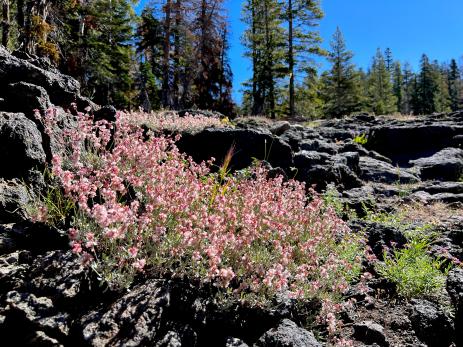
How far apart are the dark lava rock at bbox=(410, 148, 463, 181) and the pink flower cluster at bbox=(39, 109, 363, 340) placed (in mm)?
7235

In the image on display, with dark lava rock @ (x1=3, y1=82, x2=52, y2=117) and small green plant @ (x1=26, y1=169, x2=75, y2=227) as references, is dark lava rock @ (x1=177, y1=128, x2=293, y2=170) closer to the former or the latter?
dark lava rock @ (x1=3, y1=82, x2=52, y2=117)

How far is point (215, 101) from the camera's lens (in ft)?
113

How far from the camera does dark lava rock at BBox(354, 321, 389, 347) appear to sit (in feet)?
12.0

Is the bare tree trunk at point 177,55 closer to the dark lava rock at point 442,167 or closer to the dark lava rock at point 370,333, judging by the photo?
the dark lava rock at point 442,167

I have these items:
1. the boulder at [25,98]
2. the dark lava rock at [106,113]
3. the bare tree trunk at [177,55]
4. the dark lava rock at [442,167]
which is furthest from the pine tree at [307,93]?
the boulder at [25,98]

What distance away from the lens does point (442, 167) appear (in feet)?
36.2

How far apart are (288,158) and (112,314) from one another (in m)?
6.61

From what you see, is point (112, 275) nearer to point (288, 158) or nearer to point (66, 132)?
point (66, 132)

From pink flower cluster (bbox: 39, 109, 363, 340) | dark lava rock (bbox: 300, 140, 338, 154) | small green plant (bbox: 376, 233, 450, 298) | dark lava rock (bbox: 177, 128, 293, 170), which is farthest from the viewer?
dark lava rock (bbox: 300, 140, 338, 154)

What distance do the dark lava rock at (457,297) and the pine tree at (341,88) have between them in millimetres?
41934

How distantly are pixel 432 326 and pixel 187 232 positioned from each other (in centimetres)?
266

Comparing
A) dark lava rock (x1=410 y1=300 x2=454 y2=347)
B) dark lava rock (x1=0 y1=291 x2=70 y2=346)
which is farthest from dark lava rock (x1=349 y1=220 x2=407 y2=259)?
dark lava rock (x1=0 y1=291 x2=70 y2=346)

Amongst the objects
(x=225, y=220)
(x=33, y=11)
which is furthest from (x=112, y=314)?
(x=33, y=11)

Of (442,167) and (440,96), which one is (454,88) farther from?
(442,167)
